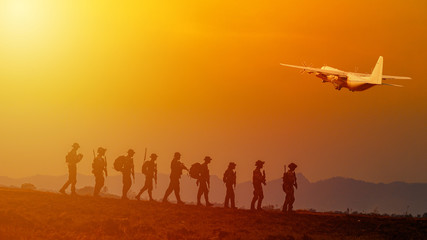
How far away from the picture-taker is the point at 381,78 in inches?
2084

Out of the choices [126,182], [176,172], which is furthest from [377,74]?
[126,182]

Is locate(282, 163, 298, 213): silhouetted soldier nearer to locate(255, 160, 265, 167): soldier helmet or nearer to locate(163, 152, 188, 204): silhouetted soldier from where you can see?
locate(255, 160, 265, 167): soldier helmet

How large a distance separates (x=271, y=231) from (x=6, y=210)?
1297 cm

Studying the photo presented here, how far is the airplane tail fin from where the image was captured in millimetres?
52250

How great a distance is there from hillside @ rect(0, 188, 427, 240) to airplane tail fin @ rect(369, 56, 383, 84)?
63.6 feet

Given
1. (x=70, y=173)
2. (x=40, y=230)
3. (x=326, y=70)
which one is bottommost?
(x=40, y=230)

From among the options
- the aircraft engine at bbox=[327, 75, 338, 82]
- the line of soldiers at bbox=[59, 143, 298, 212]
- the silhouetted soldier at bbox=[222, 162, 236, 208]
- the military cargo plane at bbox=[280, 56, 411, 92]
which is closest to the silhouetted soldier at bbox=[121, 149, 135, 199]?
the line of soldiers at bbox=[59, 143, 298, 212]

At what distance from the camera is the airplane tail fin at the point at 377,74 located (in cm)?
5225

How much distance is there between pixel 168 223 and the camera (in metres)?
30.7

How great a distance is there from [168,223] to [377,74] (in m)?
28.5

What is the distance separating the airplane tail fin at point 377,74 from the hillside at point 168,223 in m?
19.4

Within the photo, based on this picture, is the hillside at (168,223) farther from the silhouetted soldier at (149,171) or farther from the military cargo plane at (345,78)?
the military cargo plane at (345,78)

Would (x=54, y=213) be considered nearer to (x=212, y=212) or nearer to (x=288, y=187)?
(x=212, y=212)

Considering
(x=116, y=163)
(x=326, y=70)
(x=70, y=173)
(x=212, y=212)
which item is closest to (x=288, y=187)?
(x=212, y=212)
